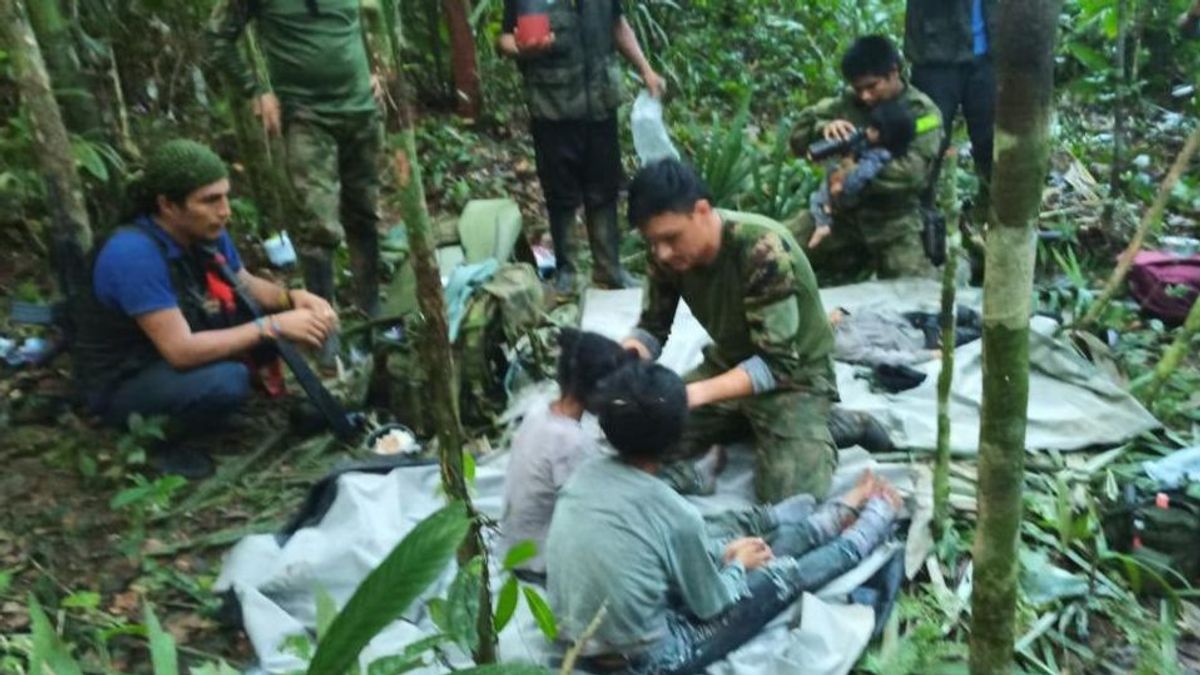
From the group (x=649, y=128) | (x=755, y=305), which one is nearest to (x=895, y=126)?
(x=649, y=128)

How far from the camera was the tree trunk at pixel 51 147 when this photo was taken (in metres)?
4.10

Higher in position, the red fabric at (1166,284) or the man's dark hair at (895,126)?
the man's dark hair at (895,126)

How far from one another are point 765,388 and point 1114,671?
1.29 m

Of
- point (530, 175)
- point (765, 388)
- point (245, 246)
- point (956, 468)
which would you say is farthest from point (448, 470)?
point (530, 175)

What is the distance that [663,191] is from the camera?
3.41m

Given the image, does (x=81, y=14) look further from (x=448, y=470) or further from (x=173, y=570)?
(x=448, y=470)

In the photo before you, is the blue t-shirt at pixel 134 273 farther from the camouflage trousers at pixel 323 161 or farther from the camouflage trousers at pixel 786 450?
the camouflage trousers at pixel 786 450

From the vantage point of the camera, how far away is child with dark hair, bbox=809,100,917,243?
5105mm

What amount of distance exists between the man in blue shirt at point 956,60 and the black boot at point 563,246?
1805 mm

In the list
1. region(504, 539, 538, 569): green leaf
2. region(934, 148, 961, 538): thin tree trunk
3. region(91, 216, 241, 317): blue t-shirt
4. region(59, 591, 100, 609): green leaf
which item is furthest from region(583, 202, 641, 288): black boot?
region(504, 539, 538, 569): green leaf

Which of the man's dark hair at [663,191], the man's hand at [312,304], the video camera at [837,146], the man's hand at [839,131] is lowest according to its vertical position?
the man's hand at [312,304]

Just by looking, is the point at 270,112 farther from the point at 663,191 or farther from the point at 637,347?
the point at 663,191

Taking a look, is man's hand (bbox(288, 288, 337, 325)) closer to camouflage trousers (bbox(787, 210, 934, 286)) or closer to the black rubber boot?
the black rubber boot

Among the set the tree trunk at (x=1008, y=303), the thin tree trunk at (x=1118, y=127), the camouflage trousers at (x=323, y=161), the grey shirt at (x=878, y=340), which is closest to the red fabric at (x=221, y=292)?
the camouflage trousers at (x=323, y=161)
